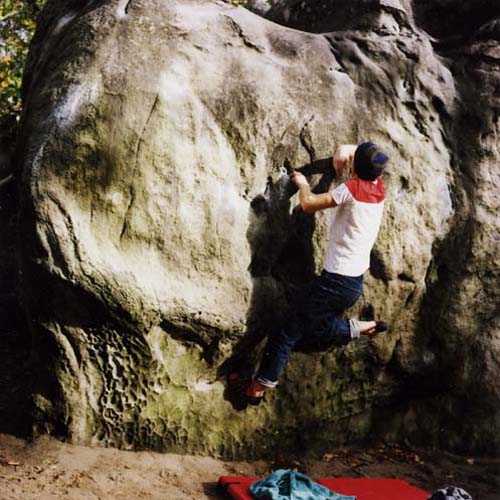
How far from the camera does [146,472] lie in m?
4.63

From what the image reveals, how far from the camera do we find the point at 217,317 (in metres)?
4.90

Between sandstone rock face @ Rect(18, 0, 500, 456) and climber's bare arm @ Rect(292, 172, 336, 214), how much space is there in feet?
0.80

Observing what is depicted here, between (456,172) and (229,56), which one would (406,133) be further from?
(229,56)

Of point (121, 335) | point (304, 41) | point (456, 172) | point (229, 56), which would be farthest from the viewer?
point (456, 172)

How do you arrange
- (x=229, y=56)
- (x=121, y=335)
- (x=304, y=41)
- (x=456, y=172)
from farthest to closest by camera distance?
(x=456, y=172), (x=304, y=41), (x=229, y=56), (x=121, y=335)

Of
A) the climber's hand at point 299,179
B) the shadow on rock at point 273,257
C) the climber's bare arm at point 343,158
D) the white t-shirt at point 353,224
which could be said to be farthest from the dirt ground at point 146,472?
the climber's bare arm at point 343,158

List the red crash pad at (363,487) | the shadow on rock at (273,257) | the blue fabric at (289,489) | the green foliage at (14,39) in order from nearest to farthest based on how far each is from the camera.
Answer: the blue fabric at (289,489), the red crash pad at (363,487), the shadow on rock at (273,257), the green foliage at (14,39)

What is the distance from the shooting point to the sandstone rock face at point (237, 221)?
181 inches

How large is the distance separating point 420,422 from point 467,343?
818 millimetres

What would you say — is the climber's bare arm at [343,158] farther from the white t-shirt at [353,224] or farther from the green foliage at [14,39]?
the green foliage at [14,39]

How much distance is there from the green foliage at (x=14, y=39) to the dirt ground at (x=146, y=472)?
837cm

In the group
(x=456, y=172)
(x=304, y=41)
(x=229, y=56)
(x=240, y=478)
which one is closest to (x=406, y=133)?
(x=456, y=172)

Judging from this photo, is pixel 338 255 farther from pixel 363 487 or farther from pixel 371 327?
pixel 363 487

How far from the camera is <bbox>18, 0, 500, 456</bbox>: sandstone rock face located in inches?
181
